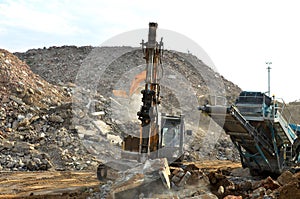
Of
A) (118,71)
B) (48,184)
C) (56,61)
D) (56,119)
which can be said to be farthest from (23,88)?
(56,61)

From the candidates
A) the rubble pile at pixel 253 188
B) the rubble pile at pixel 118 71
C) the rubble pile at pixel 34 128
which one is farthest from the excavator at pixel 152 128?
the rubble pile at pixel 118 71

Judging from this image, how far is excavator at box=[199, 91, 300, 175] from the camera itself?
10.5m

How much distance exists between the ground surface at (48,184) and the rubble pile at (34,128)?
3.05ft

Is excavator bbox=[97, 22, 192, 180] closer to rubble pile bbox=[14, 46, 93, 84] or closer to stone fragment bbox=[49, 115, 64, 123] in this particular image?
stone fragment bbox=[49, 115, 64, 123]

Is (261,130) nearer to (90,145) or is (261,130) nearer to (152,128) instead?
(152,128)

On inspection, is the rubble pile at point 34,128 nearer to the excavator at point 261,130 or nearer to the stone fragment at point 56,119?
the stone fragment at point 56,119

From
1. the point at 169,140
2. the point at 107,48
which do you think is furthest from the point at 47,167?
the point at 107,48

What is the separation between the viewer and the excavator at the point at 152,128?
422 inches

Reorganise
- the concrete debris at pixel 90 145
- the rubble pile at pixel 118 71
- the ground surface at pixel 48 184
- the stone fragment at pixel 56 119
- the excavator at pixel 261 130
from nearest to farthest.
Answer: the concrete debris at pixel 90 145
the ground surface at pixel 48 184
the excavator at pixel 261 130
the stone fragment at pixel 56 119
the rubble pile at pixel 118 71

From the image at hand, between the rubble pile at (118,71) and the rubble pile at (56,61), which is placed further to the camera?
the rubble pile at (56,61)

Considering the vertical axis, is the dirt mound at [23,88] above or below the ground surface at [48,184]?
above

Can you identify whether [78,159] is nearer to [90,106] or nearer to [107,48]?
[90,106]

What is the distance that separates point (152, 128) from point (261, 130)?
3.05 meters

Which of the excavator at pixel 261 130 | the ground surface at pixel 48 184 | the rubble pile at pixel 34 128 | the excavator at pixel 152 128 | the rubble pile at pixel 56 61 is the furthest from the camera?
the rubble pile at pixel 56 61
